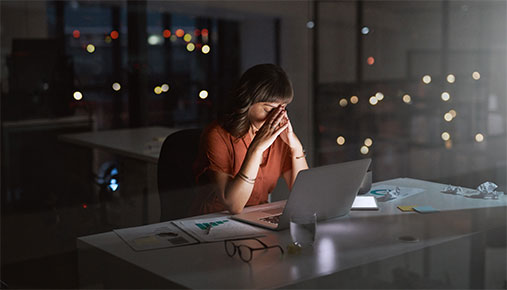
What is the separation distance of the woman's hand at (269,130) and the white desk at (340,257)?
0.38 m

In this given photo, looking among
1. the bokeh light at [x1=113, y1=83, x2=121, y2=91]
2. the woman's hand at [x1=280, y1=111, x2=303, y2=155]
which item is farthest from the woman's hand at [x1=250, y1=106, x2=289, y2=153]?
the bokeh light at [x1=113, y1=83, x2=121, y2=91]

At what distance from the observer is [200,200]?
7.52 feet

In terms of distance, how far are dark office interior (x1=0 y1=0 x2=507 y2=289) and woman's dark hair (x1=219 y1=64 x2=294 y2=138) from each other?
93cm

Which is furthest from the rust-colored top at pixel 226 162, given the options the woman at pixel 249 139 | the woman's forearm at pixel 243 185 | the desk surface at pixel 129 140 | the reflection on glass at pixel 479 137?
the reflection on glass at pixel 479 137

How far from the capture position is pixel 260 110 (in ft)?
7.50

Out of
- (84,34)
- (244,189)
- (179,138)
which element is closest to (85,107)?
(84,34)

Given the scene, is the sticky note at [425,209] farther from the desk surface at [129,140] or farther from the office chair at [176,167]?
the desk surface at [129,140]

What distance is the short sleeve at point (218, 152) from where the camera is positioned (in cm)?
224

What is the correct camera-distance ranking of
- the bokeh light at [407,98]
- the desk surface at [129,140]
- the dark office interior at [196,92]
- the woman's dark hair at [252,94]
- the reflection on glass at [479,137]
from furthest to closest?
1. the bokeh light at [407,98]
2. the reflection on glass at [479,137]
3. the dark office interior at [196,92]
4. the desk surface at [129,140]
5. the woman's dark hair at [252,94]

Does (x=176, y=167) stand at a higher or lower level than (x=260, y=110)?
lower

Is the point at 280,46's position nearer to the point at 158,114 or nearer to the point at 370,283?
the point at 158,114

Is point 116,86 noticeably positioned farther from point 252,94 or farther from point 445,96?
point 445,96

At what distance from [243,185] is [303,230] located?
1.56ft

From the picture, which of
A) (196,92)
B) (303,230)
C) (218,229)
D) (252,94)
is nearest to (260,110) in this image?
(252,94)
